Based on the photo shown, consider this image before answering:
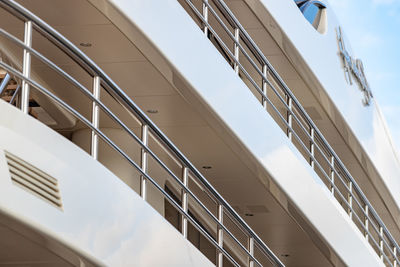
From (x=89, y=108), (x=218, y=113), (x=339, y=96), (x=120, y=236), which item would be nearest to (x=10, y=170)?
(x=120, y=236)

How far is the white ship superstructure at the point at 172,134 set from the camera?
4.47 metres

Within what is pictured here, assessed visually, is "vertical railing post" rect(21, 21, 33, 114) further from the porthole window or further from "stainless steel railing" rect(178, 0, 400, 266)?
the porthole window

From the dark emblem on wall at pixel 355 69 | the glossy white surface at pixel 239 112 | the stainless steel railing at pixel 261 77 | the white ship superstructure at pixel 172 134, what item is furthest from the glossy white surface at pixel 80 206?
the dark emblem on wall at pixel 355 69

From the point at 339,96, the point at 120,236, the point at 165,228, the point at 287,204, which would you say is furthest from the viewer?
the point at 339,96

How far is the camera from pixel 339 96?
450 inches

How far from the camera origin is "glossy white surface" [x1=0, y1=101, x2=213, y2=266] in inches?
165

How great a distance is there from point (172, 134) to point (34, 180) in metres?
4.06

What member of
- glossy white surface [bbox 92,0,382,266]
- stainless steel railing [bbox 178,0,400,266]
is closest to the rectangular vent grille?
glossy white surface [bbox 92,0,382,266]

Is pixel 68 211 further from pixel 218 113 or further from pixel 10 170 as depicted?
pixel 218 113

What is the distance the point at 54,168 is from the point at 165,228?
130 cm

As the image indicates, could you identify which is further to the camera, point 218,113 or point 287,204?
point 287,204

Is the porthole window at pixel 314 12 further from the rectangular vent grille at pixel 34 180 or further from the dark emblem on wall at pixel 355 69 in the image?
the rectangular vent grille at pixel 34 180

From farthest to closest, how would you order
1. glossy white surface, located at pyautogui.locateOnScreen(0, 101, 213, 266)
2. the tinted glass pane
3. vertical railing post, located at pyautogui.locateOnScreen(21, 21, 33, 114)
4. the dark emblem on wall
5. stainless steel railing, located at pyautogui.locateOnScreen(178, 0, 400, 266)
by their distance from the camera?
the dark emblem on wall
the tinted glass pane
stainless steel railing, located at pyautogui.locateOnScreen(178, 0, 400, 266)
vertical railing post, located at pyautogui.locateOnScreen(21, 21, 33, 114)
glossy white surface, located at pyautogui.locateOnScreen(0, 101, 213, 266)

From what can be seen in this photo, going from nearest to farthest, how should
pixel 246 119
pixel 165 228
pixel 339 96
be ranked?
1. pixel 165 228
2. pixel 246 119
3. pixel 339 96
